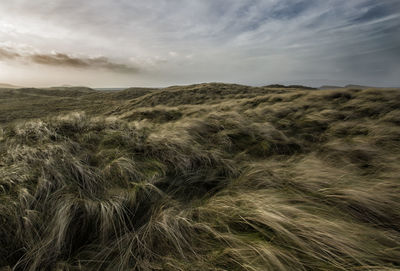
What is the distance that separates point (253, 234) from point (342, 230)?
1.99 ft

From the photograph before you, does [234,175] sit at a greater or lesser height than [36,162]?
lesser

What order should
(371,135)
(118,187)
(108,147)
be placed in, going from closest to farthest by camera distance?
(118,187) → (108,147) → (371,135)

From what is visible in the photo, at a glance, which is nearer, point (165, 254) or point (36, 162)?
point (165, 254)

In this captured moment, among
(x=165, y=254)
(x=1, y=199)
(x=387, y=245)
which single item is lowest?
(x=165, y=254)

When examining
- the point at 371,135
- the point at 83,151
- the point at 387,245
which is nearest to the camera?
the point at 387,245

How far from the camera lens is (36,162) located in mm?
2186

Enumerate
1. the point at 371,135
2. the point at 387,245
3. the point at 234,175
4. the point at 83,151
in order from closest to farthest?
A: the point at 387,245, the point at 234,175, the point at 83,151, the point at 371,135

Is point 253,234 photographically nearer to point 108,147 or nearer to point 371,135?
point 108,147

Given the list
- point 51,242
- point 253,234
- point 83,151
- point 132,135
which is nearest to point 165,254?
point 253,234

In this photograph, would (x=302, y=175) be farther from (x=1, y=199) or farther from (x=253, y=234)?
(x=1, y=199)

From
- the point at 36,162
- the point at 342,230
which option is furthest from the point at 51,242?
the point at 342,230

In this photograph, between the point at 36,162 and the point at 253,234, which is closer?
the point at 253,234

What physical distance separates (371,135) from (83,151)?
5406 millimetres

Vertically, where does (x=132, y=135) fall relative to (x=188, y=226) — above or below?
above
